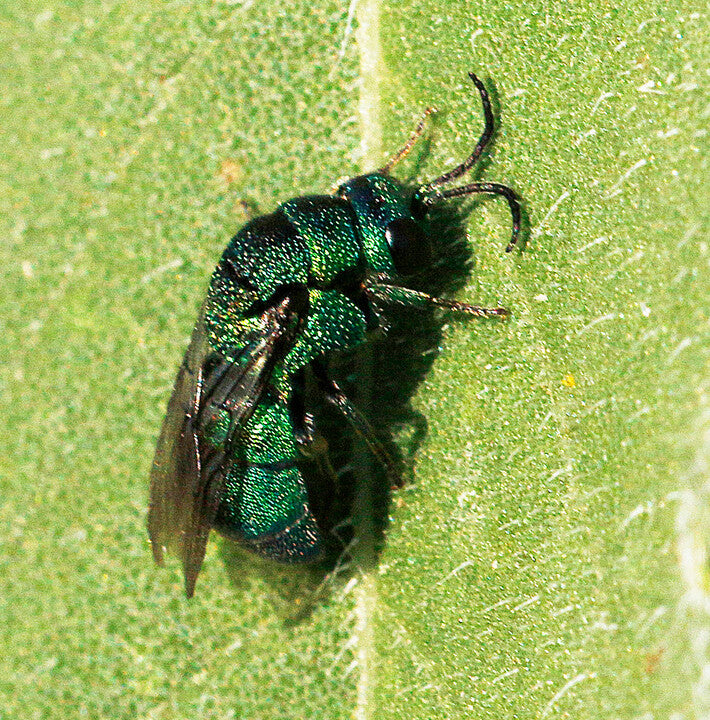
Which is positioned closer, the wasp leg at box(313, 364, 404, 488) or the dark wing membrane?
the dark wing membrane

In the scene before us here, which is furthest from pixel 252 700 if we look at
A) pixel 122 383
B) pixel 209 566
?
pixel 122 383

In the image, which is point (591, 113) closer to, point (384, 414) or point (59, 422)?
point (384, 414)

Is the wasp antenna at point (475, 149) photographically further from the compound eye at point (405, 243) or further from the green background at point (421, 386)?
the compound eye at point (405, 243)

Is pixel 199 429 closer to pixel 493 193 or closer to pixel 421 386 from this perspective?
pixel 421 386

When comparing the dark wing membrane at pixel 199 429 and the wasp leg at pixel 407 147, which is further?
the wasp leg at pixel 407 147

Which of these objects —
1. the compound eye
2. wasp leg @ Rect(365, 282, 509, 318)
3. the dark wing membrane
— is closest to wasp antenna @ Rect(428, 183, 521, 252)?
the compound eye

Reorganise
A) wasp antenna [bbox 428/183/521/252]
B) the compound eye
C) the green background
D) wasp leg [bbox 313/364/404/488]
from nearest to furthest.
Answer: the green background
wasp antenna [bbox 428/183/521/252]
the compound eye
wasp leg [bbox 313/364/404/488]

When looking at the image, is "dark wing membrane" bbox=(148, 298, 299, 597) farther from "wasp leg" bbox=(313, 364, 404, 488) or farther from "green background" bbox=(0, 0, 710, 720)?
"green background" bbox=(0, 0, 710, 720)

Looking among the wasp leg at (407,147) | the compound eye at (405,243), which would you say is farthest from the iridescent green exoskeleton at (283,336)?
the wasp leg at (407,147)
